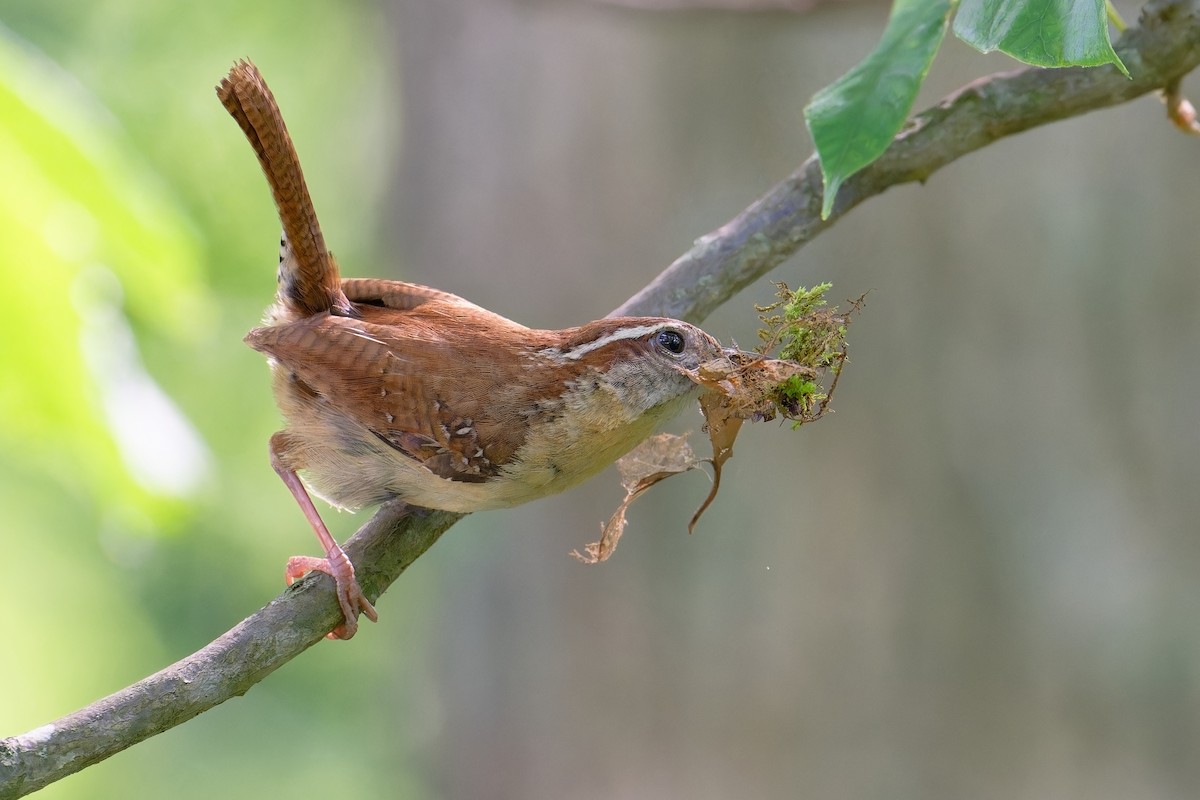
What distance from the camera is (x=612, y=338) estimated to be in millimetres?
2736

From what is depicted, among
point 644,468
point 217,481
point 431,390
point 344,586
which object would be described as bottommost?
point 644,468

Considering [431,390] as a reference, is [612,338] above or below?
below

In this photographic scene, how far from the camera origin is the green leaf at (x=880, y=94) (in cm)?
150

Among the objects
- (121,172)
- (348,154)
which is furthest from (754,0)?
(348,154)

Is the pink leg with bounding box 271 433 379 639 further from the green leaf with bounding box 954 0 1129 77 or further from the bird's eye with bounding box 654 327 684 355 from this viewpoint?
the green leaf with bounding box 954 0 1129 77

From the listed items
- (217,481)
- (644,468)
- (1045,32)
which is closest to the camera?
(1045,32)

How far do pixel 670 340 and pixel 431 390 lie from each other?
24.0 inches

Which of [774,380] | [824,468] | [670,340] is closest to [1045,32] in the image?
[774,380]

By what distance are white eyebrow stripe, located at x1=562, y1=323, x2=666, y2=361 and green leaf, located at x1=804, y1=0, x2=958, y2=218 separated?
3.66 ft

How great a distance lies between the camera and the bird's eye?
2654mm

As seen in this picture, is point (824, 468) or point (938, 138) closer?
point (938, 138)

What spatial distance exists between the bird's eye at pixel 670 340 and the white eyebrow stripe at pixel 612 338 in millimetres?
20

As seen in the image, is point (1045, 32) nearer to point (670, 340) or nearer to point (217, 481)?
point (670, 340)

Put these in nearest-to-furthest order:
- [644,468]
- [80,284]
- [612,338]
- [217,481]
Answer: [80,284]
[644,468]
[612,338]
[217,481]
